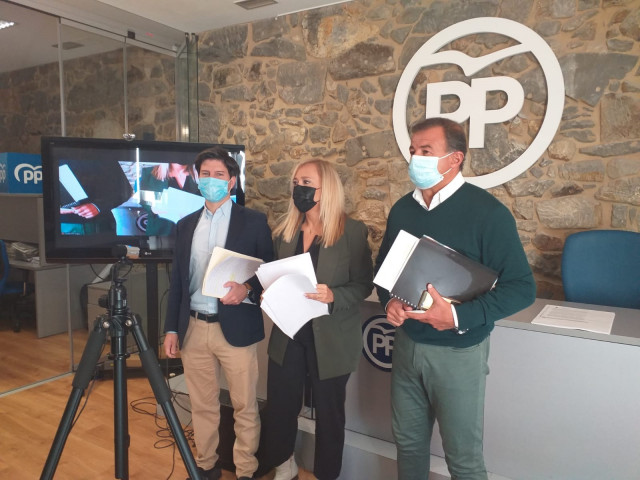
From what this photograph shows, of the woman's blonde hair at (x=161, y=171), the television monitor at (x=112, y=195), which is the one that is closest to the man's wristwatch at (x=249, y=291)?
the television monitor at (x=112, y=195)

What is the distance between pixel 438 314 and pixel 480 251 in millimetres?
240

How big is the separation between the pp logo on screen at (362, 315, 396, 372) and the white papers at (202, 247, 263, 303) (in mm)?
682

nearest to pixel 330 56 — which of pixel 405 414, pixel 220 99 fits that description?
pixel 220 99

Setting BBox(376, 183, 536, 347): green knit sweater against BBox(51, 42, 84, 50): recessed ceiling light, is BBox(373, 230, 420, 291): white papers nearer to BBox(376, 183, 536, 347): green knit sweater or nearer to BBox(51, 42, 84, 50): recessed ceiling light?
BBox(376, 183, 536, 347): green knit sweater

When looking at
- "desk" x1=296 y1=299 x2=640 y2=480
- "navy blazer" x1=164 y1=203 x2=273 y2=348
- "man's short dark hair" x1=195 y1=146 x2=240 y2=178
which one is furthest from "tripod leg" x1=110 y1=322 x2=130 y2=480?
"desk" x1=296 y1=299 x2=640 y2=480

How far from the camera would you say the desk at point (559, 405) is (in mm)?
1768

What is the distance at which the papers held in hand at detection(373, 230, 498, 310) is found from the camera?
1.41 meters

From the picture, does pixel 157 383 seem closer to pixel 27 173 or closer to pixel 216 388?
pixel 216 388

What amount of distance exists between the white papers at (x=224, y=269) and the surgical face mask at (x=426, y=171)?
70 cm

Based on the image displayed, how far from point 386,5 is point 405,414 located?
2.63m

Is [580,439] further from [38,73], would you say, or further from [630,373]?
[38,73]

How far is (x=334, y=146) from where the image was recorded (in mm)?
3473

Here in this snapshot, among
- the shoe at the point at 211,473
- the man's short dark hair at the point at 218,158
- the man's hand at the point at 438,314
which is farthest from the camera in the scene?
the shoe at the point at 211,473

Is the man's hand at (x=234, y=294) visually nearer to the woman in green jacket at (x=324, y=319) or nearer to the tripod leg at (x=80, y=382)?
the woman in green jacket at (x=324, y=319)
